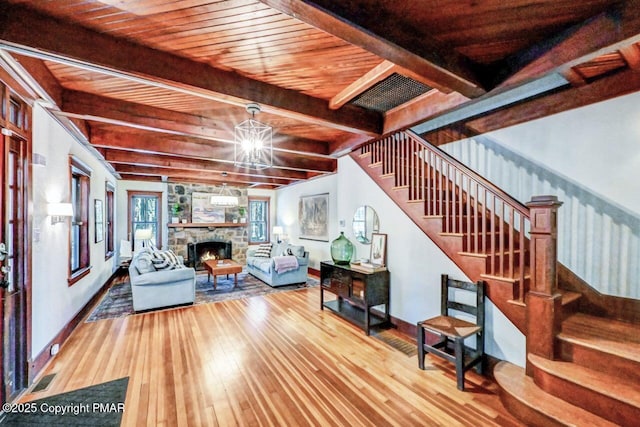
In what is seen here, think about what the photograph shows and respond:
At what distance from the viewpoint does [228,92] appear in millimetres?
2352

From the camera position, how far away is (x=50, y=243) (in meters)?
2.86

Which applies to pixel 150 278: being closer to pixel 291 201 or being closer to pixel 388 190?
pixel 388 190

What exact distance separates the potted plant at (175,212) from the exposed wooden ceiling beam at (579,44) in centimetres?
781

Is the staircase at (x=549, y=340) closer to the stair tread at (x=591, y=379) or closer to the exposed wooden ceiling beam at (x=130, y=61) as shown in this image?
the stair tread at (x=591, y=379)

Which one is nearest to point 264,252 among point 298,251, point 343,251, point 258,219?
point 298,251

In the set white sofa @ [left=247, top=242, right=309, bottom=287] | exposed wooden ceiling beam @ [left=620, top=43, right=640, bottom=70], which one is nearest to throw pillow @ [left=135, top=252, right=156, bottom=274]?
white sofa @ [left=247, top=242, right=309, bottom=287]

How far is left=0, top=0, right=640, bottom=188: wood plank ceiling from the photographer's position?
1576 mm

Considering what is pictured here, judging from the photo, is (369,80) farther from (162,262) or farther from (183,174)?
(183,174)

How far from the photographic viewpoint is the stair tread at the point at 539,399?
177cm

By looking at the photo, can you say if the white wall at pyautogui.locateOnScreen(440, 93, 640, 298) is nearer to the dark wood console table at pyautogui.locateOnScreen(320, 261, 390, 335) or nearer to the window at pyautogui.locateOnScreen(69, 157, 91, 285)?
the dark wood console table at pyautogui.locateOnScreen(320, 261, 390, 335)

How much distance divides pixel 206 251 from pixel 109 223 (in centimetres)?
254

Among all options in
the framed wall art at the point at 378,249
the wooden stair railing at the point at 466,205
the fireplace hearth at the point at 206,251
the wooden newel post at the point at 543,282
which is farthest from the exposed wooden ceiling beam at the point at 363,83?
the fireplace hearth at the point at 206,251

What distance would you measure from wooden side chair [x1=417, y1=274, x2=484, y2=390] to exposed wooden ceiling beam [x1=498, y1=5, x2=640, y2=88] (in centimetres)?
186

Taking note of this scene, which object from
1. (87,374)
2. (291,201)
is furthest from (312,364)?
(291,201)
